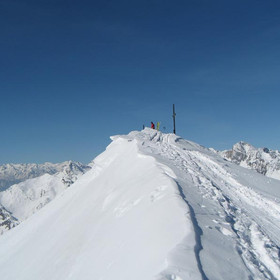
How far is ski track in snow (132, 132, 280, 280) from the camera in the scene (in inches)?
286

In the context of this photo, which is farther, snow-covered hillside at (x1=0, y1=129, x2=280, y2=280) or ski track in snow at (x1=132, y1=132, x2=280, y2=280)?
ski track in snow at (x1=132, y1=132, x2=280, y2=280)

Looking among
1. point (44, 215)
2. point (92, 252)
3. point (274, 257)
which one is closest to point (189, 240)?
point (274, 257)

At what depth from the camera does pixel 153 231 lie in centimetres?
796

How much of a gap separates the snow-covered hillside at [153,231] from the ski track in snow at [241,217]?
0.10 feet

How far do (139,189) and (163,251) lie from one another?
5.77m

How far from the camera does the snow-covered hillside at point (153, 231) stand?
6.68 m

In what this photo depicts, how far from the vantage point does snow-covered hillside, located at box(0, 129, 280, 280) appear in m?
6.68

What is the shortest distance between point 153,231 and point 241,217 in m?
4.44

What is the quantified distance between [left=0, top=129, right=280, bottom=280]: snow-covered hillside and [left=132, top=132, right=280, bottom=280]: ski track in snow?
1.3 inches

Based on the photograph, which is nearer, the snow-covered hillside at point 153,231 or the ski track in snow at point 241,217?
the snow-covered hillside at point 153,231

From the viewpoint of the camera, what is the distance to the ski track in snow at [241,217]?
727 centimetres

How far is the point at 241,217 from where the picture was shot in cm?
1106

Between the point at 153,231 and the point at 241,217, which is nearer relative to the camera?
the point at 153,231

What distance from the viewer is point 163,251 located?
6688 mm
